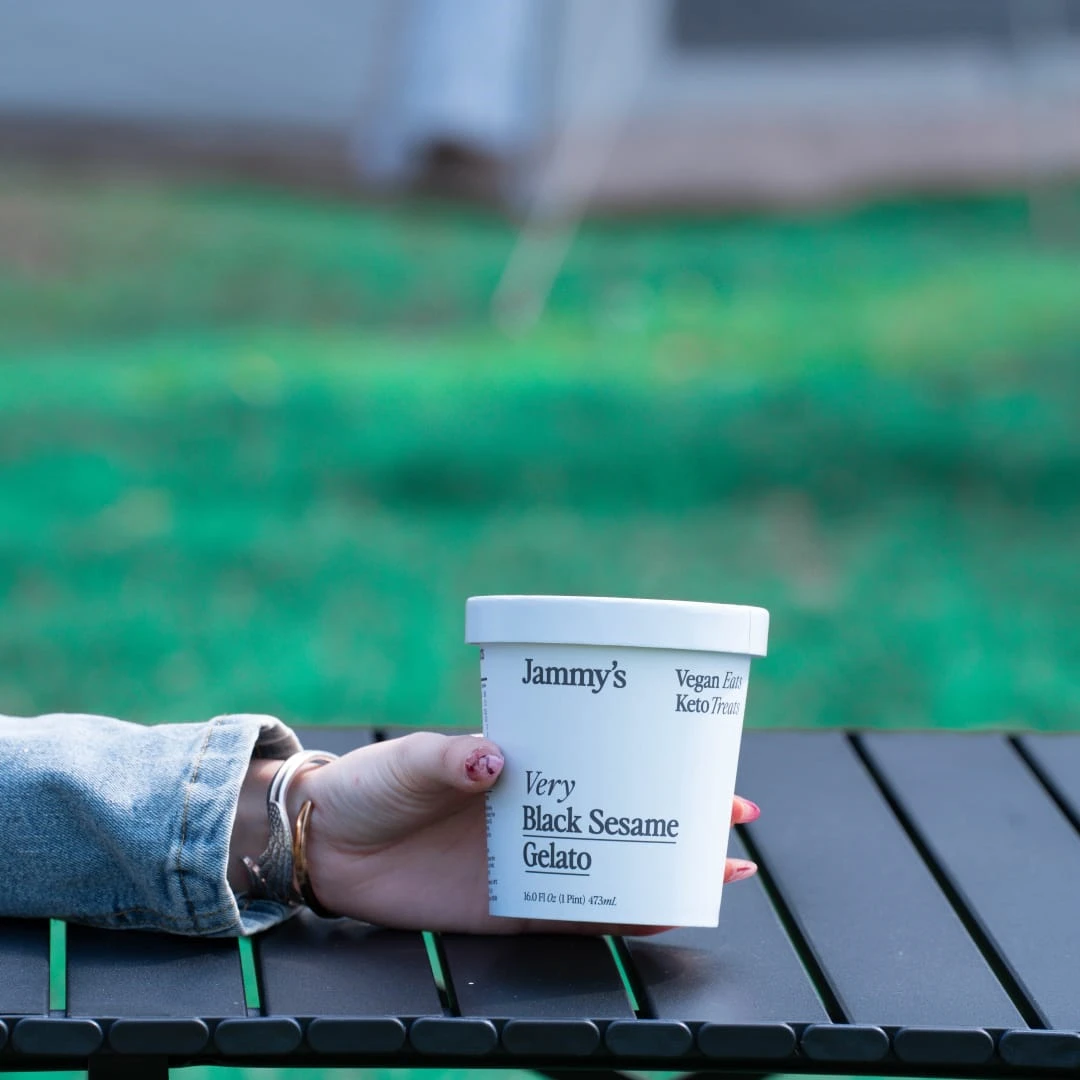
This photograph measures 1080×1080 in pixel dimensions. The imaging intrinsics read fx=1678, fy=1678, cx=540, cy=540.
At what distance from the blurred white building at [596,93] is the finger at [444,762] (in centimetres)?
400

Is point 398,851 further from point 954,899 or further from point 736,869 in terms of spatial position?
point 954,899

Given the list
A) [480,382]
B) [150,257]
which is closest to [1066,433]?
[480,382]

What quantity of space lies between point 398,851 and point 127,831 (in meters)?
0.14

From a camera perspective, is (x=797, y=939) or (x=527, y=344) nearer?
(x=797, y=939)

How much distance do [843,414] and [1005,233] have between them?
166cm

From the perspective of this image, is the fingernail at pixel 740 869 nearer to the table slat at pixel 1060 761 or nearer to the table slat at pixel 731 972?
the table slat at pixel 731 972

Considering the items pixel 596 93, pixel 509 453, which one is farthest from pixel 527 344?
pixel 596 93

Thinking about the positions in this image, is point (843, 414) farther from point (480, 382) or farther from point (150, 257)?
point (150, 257)

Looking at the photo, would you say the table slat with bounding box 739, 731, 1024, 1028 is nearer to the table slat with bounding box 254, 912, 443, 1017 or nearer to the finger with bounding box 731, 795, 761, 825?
the finger with bounding box 731, 795, 761, 825

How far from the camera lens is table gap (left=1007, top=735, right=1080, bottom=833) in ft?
3.59

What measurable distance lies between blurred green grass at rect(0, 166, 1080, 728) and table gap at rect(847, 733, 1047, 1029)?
1.11 m

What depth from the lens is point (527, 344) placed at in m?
4.01

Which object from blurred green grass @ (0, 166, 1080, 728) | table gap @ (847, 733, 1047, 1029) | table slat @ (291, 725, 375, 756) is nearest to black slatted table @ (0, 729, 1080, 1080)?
table gap @ (847, 733, 1047, 1029)

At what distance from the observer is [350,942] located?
88 centimetres
